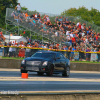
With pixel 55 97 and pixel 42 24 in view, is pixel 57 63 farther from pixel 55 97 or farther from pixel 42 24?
pixel 42 24

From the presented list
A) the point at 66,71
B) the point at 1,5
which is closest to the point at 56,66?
the point at 66,71

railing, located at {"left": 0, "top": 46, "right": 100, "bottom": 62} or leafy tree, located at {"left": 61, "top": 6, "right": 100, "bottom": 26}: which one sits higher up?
leafy tree, located at {"left": 61, "top": 6, "right": 100, "bottom": 26}

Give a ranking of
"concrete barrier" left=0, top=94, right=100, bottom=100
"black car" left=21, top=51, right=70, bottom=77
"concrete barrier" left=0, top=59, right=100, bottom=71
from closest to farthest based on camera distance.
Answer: "concrete barrier" left=0, top=94, right=100, bottom=100 → "black car" left=21, top=51, right=70, bottom=77 → "concrete barrier" left=0, top=59, right=100, bottom=71

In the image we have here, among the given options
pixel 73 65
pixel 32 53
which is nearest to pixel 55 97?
pixel 73 65

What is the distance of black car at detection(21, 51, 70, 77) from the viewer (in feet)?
53.3

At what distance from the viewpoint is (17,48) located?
83.4ft

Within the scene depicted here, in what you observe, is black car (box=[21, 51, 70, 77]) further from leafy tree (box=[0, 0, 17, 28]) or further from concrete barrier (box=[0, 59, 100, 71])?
leafy tree (box=[0, 0, 17, 28])

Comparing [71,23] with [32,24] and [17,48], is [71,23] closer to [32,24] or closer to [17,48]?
[32,24]

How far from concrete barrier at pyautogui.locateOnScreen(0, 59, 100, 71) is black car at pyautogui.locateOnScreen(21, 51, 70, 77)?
611 cm

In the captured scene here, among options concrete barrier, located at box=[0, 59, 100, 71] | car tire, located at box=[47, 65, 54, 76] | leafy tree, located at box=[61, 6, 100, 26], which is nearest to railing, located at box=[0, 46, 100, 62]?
concrete barrier, located at box=[0, 59, 100, 71]

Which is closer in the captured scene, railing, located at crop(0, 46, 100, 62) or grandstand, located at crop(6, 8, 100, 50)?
railing, located at crop(0, 46, 100, 62)

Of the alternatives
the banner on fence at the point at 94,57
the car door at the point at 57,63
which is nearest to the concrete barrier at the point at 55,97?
the car door at the point at 57,63

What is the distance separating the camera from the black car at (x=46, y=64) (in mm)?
16234

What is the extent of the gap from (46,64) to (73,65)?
28.1ft
